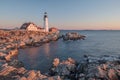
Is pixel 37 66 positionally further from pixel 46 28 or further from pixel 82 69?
pixel 46 28

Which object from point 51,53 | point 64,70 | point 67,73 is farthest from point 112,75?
point 51,53

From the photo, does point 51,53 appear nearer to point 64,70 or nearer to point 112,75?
point 64,70

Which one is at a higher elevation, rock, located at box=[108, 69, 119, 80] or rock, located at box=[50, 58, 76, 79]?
rock, located at box=[108, 69, 119, 80]

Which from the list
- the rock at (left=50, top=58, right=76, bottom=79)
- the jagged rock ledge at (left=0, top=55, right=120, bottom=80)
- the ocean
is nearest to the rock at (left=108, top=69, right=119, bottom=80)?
the jagged rock ledge at (left=0, top=55, right=120, bottom=80)

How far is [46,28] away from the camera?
356 ft

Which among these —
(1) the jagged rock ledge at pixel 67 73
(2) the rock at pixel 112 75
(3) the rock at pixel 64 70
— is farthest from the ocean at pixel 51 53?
(2) the rock at pixel 112 75

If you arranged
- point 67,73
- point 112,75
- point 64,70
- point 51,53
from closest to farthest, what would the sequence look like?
point 112,75 < point 67,73 < point 64,70 < point 51,53

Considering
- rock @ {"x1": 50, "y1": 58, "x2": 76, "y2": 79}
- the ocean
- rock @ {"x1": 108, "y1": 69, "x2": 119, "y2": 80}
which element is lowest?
the ocean

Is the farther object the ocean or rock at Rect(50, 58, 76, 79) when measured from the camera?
the ocean

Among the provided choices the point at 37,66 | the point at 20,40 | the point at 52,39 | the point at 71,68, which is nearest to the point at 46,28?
the point at 52,39

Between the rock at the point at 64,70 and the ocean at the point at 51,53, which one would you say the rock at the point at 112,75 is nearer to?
the rock at the point at 64,70

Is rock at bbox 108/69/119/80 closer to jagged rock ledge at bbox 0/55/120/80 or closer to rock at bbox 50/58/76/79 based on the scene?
jagged rock ledge at bbox 0/55/120/80

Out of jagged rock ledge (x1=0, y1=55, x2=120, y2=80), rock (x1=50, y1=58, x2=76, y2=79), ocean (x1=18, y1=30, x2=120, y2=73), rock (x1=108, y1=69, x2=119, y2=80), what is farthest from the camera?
ocean (x1=18, y1=30, x2=120, y2=73)

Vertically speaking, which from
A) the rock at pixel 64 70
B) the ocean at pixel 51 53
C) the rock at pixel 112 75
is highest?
the rock at pixel 112 75
